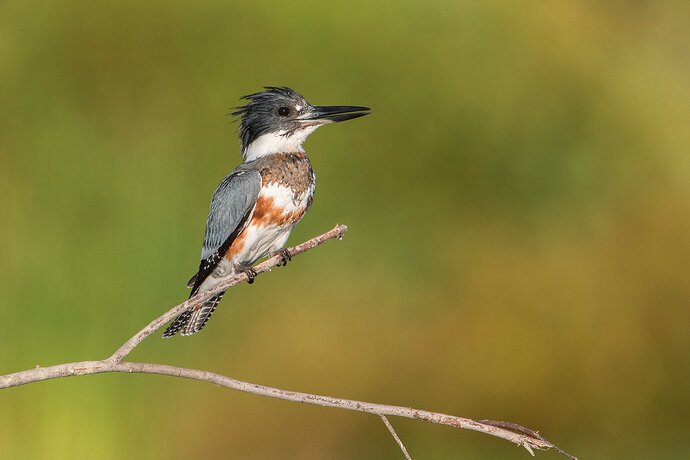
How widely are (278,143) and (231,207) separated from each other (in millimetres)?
312

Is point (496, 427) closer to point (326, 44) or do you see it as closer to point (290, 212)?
point (290, 212)

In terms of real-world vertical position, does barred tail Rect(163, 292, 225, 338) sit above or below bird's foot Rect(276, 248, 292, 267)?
below

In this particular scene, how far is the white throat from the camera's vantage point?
10.9ft

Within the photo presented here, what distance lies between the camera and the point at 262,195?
3.19 meters

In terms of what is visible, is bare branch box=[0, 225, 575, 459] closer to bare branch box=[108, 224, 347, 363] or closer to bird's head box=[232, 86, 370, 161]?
bare branch box=[108, 224, 347, 363]

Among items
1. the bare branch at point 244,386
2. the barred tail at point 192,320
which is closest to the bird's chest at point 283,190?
the barred tail at point 192,320

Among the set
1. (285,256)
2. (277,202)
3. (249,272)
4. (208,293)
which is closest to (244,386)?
(208,293)

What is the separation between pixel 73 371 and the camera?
7.37ft

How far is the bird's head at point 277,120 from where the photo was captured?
3322 millimetres

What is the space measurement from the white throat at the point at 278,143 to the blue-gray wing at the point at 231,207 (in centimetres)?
13

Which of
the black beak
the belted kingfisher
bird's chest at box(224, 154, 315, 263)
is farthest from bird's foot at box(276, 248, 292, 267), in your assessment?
the black beak

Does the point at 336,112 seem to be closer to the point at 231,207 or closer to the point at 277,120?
the point at 277,120

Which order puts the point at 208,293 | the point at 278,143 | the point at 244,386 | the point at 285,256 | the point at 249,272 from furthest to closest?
the point at 278,143
the point at 285,256
the point at 249,272
the point at 208,293
the point at 244,386

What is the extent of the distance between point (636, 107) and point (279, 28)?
132 inches
